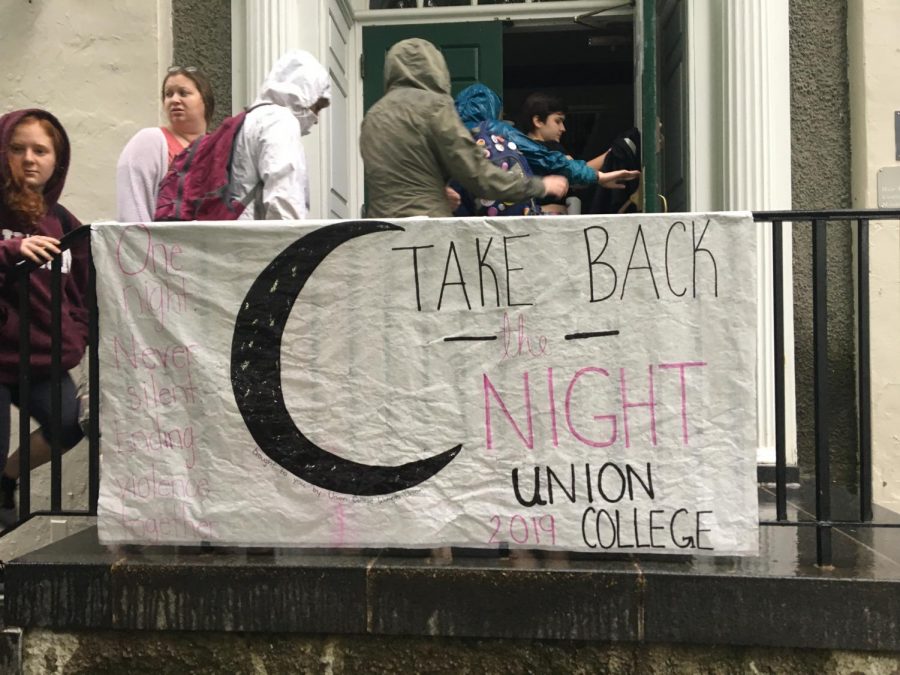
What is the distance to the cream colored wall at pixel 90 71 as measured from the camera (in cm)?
593

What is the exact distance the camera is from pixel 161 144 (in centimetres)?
446

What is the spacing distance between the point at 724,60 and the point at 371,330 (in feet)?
10.9

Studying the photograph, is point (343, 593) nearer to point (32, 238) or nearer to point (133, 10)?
point (32, 238)

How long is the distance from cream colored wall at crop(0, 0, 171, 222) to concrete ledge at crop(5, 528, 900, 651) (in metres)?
3.14

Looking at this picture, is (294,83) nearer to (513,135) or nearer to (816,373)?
(513,135)

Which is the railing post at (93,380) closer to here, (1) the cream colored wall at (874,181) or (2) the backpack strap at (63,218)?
(2) the backpack strap at (63,218)

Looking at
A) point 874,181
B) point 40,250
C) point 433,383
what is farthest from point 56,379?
point 874,181

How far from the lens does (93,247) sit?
355 cm

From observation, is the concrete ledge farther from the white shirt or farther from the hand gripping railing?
the white shirt

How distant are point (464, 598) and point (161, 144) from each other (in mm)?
2542

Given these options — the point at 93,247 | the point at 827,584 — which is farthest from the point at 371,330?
the point at 827,584

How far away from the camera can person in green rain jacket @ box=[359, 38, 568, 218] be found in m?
3.88

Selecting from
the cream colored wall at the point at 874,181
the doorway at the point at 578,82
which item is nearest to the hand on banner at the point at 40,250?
the cream colored wall at the point at 874,181

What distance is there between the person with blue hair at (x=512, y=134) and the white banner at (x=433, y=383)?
5.24ft
